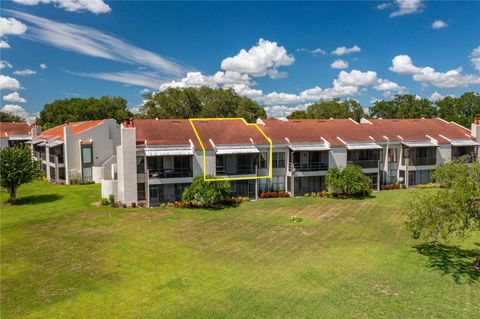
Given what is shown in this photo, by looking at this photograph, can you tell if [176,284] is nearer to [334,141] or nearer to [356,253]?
[356,253]

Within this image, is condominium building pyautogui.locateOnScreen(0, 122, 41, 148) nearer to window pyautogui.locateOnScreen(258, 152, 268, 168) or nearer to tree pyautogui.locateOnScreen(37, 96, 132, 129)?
tree pyautogui.locateOnScreen(37, 96, 132, 129)

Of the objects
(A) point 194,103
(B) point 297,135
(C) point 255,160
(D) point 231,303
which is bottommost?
(D) point 231,303

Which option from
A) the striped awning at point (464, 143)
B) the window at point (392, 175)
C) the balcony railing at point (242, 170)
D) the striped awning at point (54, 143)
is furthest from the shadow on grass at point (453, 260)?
the striped awning at point (54, 143)

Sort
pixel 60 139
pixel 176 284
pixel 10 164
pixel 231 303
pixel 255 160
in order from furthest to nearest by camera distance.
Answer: pixel 60 139, pixel 255 160, pixel 10 164, pixel 176 284, pixel 231 303

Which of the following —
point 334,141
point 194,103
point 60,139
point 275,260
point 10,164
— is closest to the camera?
point 275,260

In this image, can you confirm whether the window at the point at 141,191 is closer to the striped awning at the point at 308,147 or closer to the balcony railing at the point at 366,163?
the striped awning at the point at 308,147

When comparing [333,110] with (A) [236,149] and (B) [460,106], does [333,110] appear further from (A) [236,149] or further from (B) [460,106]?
(A) [236,149]

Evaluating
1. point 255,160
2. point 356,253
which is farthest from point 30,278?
point 255,160
